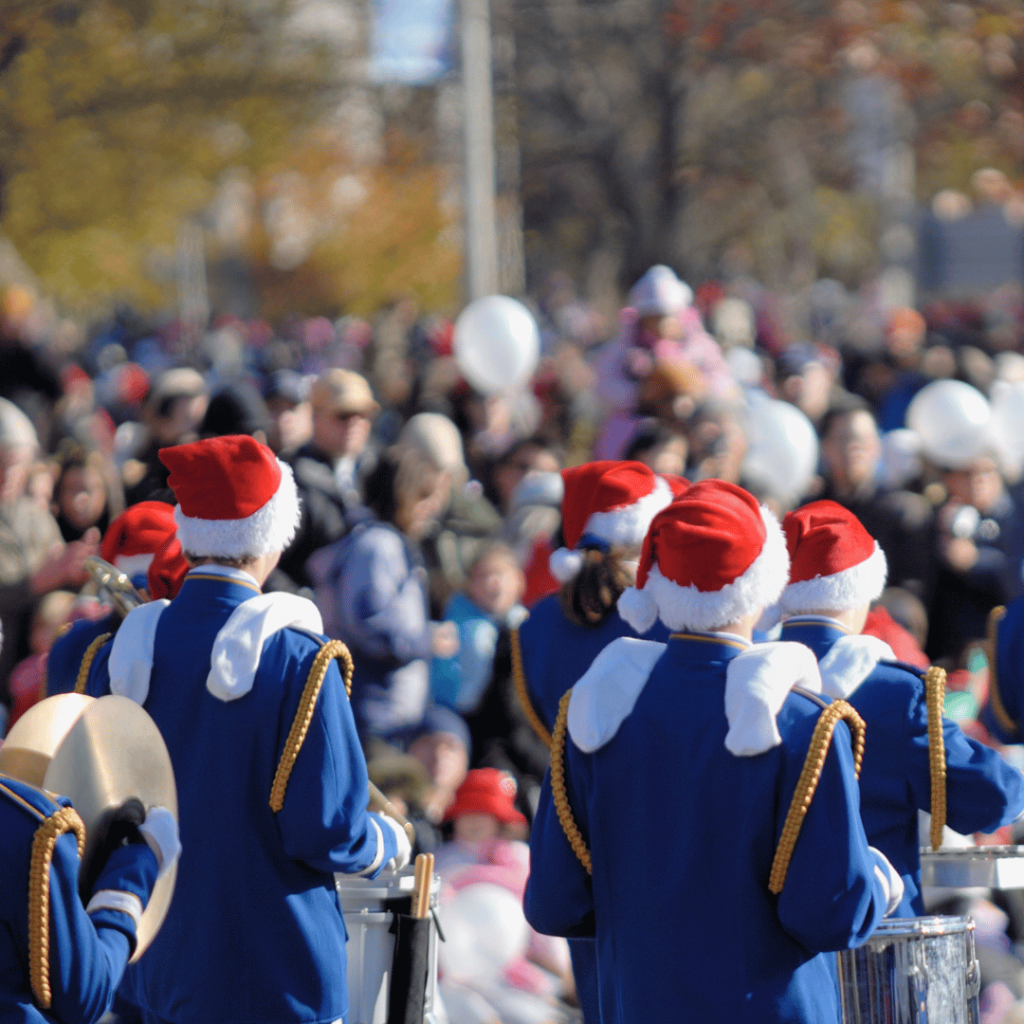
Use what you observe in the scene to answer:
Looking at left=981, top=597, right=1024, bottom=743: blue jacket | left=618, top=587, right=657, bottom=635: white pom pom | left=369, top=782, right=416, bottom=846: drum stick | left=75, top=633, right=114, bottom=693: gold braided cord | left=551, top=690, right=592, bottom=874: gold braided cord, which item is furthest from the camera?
left=981, top=597, right=1024, bottom=743: blue jacket

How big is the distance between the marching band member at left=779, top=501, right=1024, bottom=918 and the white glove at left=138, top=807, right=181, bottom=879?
60.4 inches

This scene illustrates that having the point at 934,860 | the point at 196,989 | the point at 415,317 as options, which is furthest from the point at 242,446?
the point at 415,317

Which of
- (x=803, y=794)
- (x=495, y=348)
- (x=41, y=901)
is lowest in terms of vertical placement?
(x=495, y=348)

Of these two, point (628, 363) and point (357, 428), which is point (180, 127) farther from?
point (357, 428)

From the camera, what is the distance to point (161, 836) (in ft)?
9.05

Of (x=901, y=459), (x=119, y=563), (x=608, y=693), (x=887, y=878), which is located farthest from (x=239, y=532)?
(x=901, y=459)

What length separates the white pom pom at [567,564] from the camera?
15.4 ft

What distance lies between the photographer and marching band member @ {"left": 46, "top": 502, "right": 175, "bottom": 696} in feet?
14.1

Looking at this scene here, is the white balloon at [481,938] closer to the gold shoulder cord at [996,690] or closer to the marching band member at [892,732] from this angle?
the gold shoulder cord at [996,690]

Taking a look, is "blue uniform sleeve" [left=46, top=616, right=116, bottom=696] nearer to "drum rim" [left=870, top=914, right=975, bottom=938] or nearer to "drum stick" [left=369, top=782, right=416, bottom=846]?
"drum stick" [left=369, top=782, right=416, bottom=846]

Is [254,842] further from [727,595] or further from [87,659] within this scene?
[727,595]

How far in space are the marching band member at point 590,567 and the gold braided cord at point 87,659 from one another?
1.21 m

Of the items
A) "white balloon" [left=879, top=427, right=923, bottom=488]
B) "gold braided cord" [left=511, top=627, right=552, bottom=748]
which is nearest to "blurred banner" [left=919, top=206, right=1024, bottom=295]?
"white balloon" [left=879, top=427, right=923, bottom=488]

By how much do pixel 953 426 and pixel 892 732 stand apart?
493 cm
